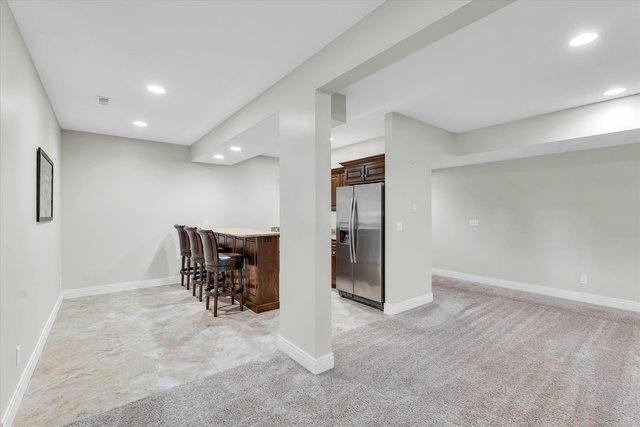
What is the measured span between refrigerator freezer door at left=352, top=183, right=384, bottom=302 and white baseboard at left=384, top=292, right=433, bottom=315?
6.5 inches

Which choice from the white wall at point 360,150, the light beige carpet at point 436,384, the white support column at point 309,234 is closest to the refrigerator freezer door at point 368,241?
the light beige carpet at point 436,384

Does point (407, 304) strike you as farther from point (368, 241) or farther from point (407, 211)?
point (407, 211)

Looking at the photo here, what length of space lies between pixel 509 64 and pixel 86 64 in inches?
149

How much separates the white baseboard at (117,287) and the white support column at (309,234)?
3.66 m

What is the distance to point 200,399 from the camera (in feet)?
6.91

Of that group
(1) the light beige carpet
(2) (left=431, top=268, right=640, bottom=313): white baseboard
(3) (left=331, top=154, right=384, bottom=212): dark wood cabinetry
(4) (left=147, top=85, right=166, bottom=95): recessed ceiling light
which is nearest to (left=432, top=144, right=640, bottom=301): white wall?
(2) (left=431, top=268, right=640, bottom=313): white baseboard

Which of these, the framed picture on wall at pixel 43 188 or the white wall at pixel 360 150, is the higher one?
the white wall at pixel 360 150

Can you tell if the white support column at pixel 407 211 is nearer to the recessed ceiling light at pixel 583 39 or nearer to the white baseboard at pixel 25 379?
the recessed ceiling light at pixel 583 39

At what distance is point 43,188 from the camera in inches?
116

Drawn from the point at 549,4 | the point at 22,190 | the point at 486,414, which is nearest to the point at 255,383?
the point at 486,414

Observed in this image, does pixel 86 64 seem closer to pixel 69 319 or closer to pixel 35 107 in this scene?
pixel 35 107

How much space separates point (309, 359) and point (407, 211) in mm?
2401

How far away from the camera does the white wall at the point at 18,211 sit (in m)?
1.80

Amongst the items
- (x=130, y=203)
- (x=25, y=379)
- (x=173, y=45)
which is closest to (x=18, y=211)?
(x=25, y=379)
